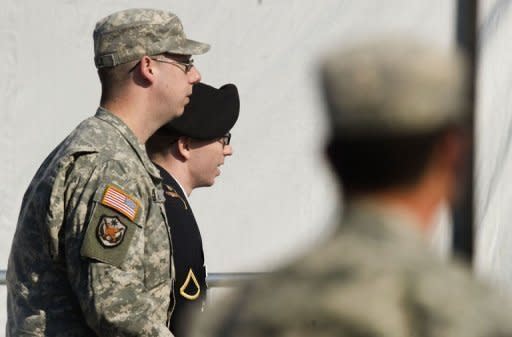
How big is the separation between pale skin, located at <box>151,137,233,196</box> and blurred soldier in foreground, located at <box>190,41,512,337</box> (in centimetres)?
175

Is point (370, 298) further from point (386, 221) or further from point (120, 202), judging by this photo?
point (120, 202)

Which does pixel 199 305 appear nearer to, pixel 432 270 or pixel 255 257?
pixel 255 257

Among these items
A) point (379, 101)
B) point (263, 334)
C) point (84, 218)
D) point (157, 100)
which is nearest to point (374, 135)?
point (379, 101)

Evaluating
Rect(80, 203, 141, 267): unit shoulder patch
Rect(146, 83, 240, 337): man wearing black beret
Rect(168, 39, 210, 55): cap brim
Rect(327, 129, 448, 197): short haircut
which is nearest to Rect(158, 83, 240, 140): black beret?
Rect(146, 83, 240, 337): man wearing black beret

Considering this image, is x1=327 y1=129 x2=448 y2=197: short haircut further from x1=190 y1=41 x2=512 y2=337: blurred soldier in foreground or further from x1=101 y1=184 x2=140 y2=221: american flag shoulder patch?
x1=101 y1=184 x2=140 y2=221: american flag shoulder patch

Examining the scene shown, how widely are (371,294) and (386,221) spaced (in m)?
0.06

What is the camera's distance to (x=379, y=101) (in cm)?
101

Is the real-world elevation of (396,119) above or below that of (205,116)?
above

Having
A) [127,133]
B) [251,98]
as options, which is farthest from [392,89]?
[251,98]

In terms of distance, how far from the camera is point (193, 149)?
285 cm

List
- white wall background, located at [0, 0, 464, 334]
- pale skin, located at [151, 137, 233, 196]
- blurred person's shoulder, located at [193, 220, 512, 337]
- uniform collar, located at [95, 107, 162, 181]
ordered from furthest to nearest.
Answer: white wall background, located at [0, 0, 464, 334], pale skin, located at [151, 137, 233, 196], uniform collar, located at [95, 107, 162, 181], blurred person's shoulder, located at [193, 220, 512, 337]

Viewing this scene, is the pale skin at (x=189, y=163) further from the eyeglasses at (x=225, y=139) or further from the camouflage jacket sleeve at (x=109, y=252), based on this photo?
the camouflage jacket sleeve at (x=109, y=252)

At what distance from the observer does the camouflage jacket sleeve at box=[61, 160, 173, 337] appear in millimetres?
2105

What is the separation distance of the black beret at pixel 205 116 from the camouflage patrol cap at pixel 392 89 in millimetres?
1818
